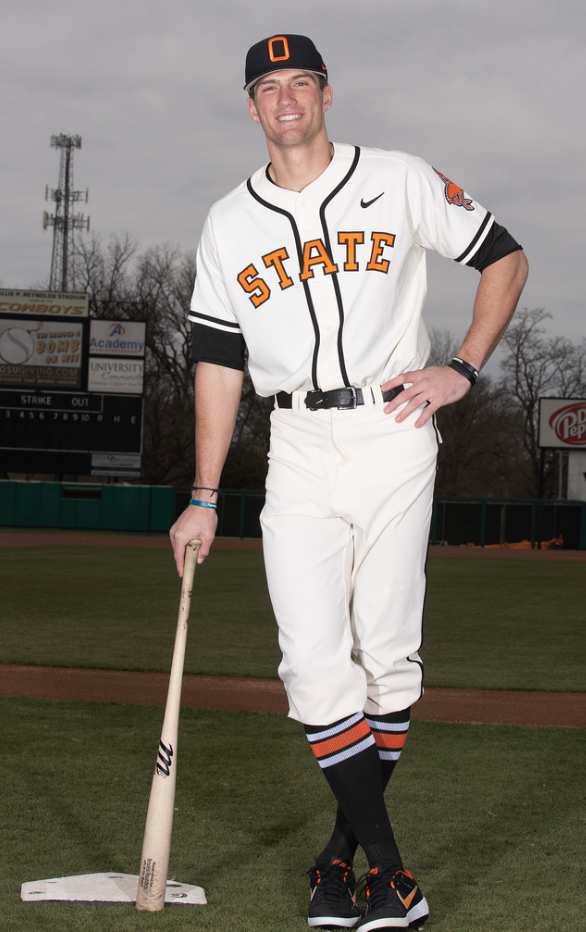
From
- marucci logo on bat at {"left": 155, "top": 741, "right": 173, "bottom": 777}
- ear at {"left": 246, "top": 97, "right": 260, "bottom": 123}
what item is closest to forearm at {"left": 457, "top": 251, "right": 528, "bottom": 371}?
ear at {"left": 246, "top": 97, "right": 260, "bottom": 123}

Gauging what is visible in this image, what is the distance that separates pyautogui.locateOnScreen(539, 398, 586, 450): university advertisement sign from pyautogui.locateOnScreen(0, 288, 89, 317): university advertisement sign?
52.1 feet

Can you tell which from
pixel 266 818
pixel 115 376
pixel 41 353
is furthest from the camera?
pixel 41 353

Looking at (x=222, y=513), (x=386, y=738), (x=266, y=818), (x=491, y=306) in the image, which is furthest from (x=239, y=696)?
(x=222, y=513)

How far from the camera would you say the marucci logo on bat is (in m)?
2.32

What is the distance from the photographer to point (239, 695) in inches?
221

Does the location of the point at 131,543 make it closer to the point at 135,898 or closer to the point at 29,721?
the point at 29,721

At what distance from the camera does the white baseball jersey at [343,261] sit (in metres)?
2.48

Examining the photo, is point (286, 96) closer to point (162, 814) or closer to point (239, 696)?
point (162, 814)

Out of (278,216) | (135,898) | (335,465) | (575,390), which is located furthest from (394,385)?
(575,390)

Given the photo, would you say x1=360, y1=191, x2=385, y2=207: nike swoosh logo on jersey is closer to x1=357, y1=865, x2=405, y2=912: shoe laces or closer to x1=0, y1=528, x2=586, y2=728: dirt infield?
x1=357, y1=865, x2=405, y2=912: shoe laces

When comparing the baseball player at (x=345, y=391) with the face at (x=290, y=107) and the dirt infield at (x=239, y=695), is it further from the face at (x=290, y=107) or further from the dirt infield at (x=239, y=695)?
the dirt infield at (x=239, y=695)

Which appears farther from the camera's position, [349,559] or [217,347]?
[217,347]

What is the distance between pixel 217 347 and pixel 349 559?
0.77 meters

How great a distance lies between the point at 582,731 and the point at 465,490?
47.0m
